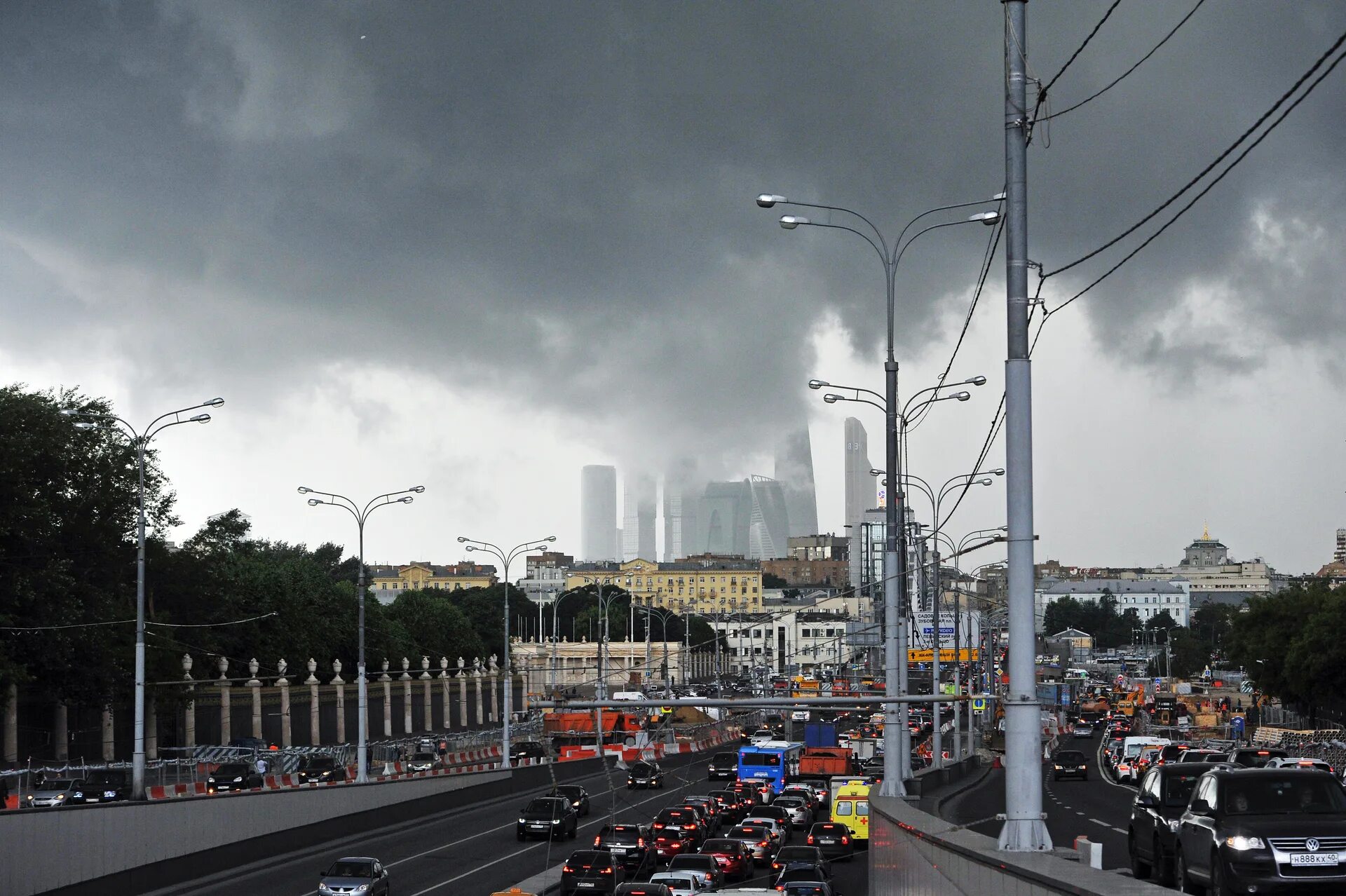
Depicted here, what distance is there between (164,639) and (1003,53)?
67.1 metres

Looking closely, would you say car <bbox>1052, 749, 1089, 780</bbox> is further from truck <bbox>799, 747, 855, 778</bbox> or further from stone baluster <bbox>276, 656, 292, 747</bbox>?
stone baluster <bbox>276, 656, 292, 747</bbox>

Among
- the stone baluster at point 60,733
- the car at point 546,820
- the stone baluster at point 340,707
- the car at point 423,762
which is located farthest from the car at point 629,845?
the stone baluster at point 340,707

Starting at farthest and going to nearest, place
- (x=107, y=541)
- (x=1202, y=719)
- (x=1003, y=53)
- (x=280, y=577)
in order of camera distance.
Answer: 1. (x=1202, y=719)
2. (x=280, y=577)
3. (x=107, y=541)
4. (x=1003, y=53)

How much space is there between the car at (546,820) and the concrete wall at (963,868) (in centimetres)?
2312

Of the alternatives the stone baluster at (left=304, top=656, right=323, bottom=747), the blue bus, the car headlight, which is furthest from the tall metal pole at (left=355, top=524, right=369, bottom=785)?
the car headlight

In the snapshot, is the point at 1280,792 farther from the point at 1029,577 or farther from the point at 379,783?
the point at 379,783

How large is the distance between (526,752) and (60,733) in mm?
28017

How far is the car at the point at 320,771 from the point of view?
212 ft

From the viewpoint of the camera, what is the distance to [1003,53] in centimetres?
1573

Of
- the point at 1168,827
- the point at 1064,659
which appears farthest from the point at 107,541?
the point at 1064,659

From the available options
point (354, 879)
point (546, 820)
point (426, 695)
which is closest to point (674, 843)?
point (546, 820)

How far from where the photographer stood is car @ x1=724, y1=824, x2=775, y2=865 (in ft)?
137

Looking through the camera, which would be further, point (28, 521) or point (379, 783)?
point (28, 521)

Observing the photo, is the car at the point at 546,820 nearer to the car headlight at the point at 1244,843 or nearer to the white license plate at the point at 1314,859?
the car headlight at the point at 1244,843
